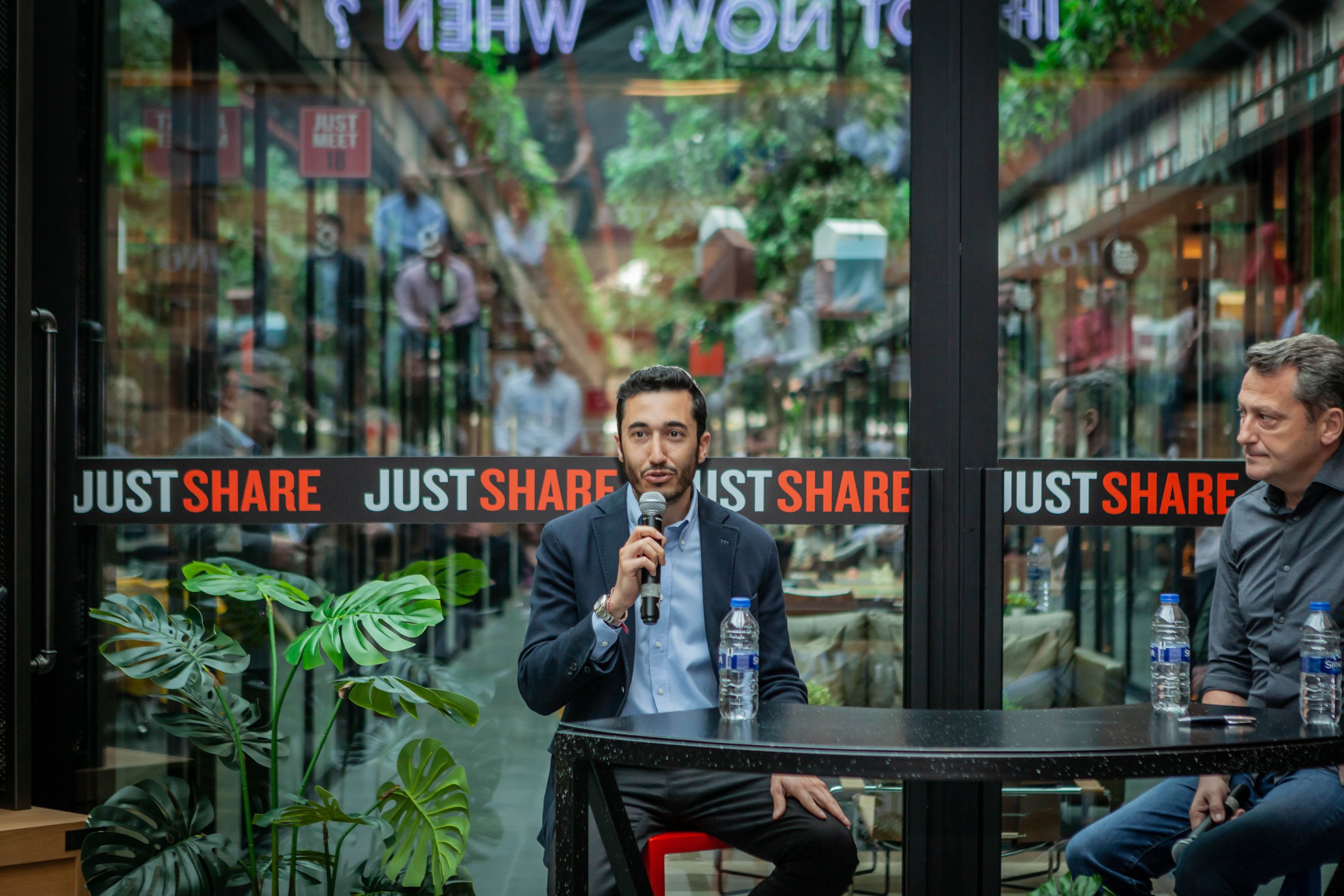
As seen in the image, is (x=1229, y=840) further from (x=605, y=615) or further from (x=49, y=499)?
(x=49, y=499)

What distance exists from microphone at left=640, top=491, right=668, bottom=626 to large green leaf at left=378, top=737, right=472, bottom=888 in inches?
30.0

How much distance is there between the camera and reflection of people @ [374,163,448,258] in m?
3.36

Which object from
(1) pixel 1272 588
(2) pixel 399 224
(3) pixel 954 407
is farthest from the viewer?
(2) pixel 399 224

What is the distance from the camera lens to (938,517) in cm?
298

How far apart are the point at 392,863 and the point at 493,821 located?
0.72 m

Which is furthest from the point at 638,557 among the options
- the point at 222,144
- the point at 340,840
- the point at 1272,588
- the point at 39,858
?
the point at 222,144

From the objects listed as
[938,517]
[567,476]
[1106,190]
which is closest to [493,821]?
[567,476]

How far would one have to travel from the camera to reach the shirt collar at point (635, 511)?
2.51 metres

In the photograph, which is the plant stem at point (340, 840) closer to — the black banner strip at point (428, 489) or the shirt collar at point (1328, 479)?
the black banner strip at point (428, 489)

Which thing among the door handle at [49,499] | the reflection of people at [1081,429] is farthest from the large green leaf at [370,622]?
the reflection of people at [1081,429]

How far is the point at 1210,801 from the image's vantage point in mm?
Answer: 2244

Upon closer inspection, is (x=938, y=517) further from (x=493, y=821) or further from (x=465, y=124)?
(x=465, y=124)

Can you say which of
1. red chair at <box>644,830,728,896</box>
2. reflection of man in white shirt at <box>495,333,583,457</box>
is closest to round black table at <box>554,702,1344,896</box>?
red chair at <box>644,830,728,896</box>

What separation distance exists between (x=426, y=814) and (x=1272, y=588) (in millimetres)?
1965
